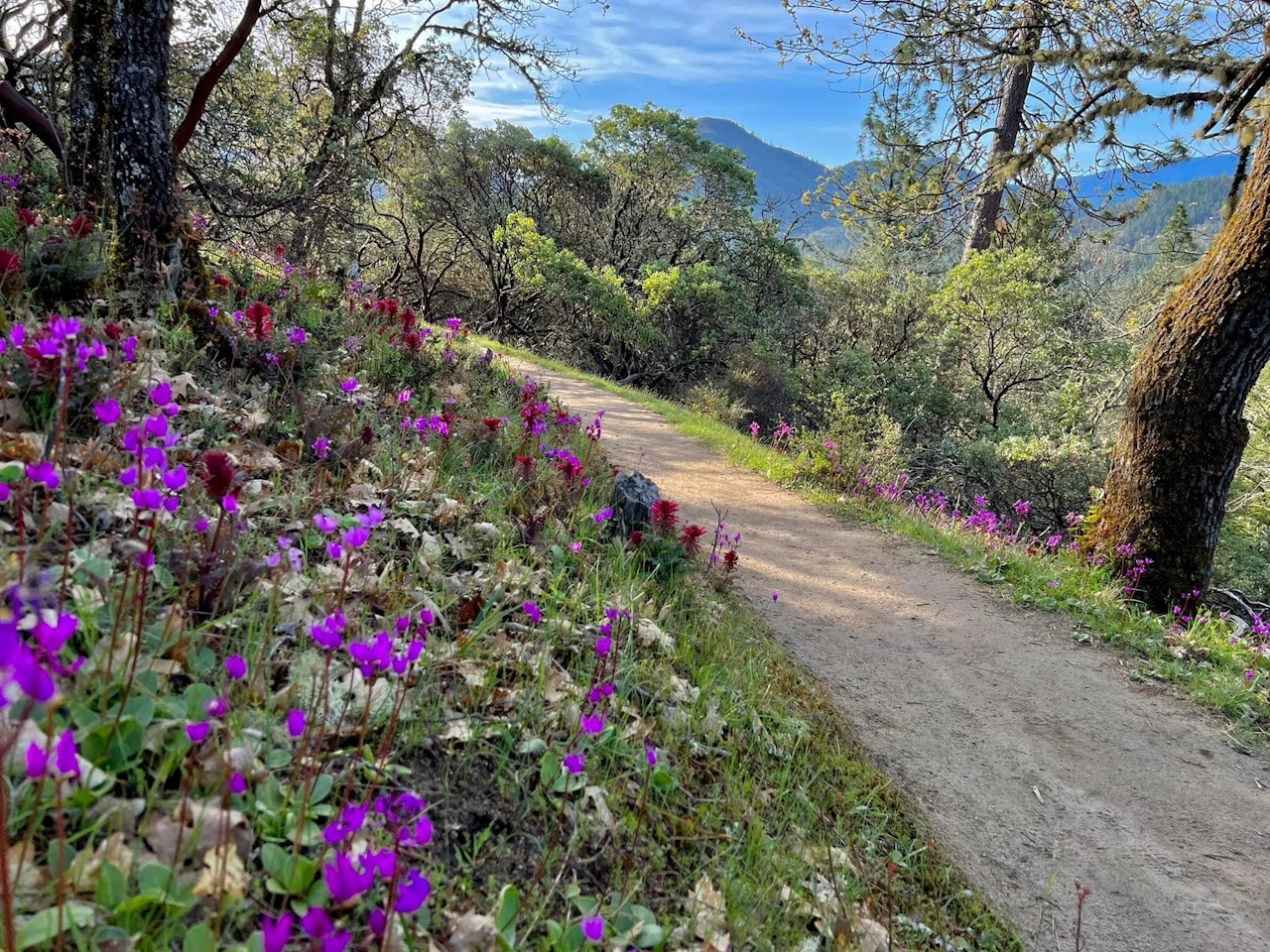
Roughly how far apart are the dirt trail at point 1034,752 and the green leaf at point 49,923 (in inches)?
111

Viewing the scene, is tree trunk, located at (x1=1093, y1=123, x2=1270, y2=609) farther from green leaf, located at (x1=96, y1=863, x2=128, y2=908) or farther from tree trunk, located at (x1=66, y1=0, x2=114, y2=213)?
tree trunk, located at (x1=66, y1=0, x2=114, y2=213)

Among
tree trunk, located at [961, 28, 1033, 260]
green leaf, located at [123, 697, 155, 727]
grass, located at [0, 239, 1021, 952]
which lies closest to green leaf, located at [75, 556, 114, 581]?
grass, located at [0, 239, 1021, 952]

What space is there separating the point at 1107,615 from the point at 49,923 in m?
6.12

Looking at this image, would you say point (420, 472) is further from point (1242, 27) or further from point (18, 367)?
point (1242, 27)

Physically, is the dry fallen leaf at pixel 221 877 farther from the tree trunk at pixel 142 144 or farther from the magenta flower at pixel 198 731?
the tree trunk at pixel 142 144

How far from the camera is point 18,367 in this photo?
8.03 feet

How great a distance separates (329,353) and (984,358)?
1539cm

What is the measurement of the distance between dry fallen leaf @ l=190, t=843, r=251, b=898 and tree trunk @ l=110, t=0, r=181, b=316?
3428 mm

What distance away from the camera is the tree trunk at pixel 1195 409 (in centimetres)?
541

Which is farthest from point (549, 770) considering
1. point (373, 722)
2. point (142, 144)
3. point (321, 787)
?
point (142, 144)

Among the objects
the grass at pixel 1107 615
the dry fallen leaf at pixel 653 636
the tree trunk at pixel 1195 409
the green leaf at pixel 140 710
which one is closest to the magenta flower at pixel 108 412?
the green leaf at pixel 140 710

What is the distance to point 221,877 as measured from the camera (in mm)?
1263

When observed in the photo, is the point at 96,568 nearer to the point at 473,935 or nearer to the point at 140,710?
the point at 140,710

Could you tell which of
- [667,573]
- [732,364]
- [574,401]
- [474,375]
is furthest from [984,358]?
[667,573]
